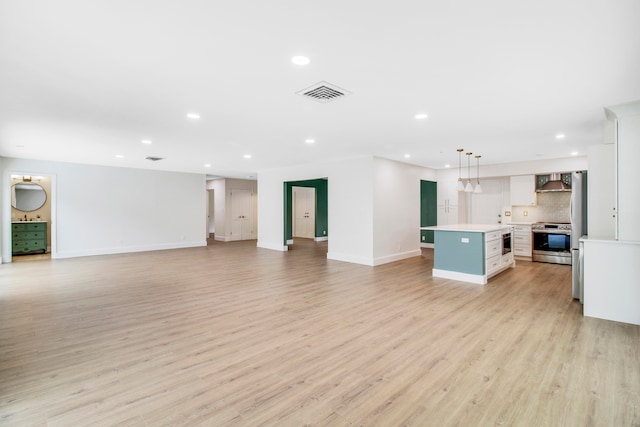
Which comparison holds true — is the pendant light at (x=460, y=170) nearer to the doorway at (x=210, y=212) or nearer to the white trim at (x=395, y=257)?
the white trim at (x=395, y=257)

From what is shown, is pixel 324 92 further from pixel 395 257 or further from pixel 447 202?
pixel 447 202

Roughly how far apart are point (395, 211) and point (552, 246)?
12.5 feet

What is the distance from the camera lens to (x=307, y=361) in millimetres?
2807

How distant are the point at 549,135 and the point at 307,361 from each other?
551 cm

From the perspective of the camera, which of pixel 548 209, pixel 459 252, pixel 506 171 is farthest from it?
pixel 506 171

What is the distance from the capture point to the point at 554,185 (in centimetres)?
795

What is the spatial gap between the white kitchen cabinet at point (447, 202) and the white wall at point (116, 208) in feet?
27.0

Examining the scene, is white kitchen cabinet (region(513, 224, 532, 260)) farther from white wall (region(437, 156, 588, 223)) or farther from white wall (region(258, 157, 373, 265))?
white wall (region(258, 157, 373, 265))

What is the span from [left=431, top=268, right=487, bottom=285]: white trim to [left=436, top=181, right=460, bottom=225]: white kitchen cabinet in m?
4.28

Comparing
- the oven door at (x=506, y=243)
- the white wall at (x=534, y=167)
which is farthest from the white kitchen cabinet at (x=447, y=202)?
the oven door at (x=506, y=243)

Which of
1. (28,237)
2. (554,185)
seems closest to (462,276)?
(554,185)

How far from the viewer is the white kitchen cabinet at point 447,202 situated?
9.99m

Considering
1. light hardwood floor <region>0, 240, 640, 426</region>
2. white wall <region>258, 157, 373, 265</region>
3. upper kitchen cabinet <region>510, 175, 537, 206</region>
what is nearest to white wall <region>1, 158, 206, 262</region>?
light hardwood floor <region>0, 240, 640, 426</region>

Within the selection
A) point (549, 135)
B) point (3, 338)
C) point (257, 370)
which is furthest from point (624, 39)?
point (3, 338)
